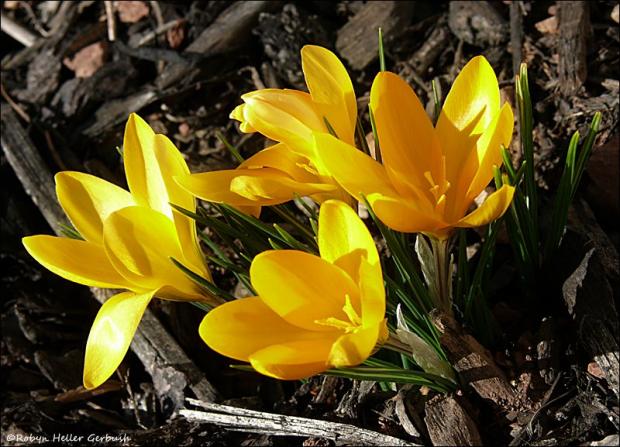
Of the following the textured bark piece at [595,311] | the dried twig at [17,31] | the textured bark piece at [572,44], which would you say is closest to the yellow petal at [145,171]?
the textured bark piece at [595,311]

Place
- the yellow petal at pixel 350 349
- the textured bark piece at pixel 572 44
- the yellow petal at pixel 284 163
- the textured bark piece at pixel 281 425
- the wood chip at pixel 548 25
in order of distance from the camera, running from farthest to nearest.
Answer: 1. the wood chip at pixel 548 25
2. the textured bark piece at pixel 572 44
3. the textured bark piece at pixel 281 425
4. the yellow petal at pixel 284 163
5. the yellow petal at pixel 350 349

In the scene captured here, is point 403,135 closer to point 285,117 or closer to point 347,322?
point 285,117

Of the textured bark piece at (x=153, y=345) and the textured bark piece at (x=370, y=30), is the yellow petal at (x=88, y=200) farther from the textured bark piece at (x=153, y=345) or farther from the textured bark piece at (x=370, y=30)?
the textured bark piece at (x=370, y=30)

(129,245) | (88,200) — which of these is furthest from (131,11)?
(129,245)

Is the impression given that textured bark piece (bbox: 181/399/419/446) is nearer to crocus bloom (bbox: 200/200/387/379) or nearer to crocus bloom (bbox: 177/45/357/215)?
crocus bloom (bbox: 200/200/387/379)

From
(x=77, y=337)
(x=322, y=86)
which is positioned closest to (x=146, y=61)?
(x=77, y=337)
